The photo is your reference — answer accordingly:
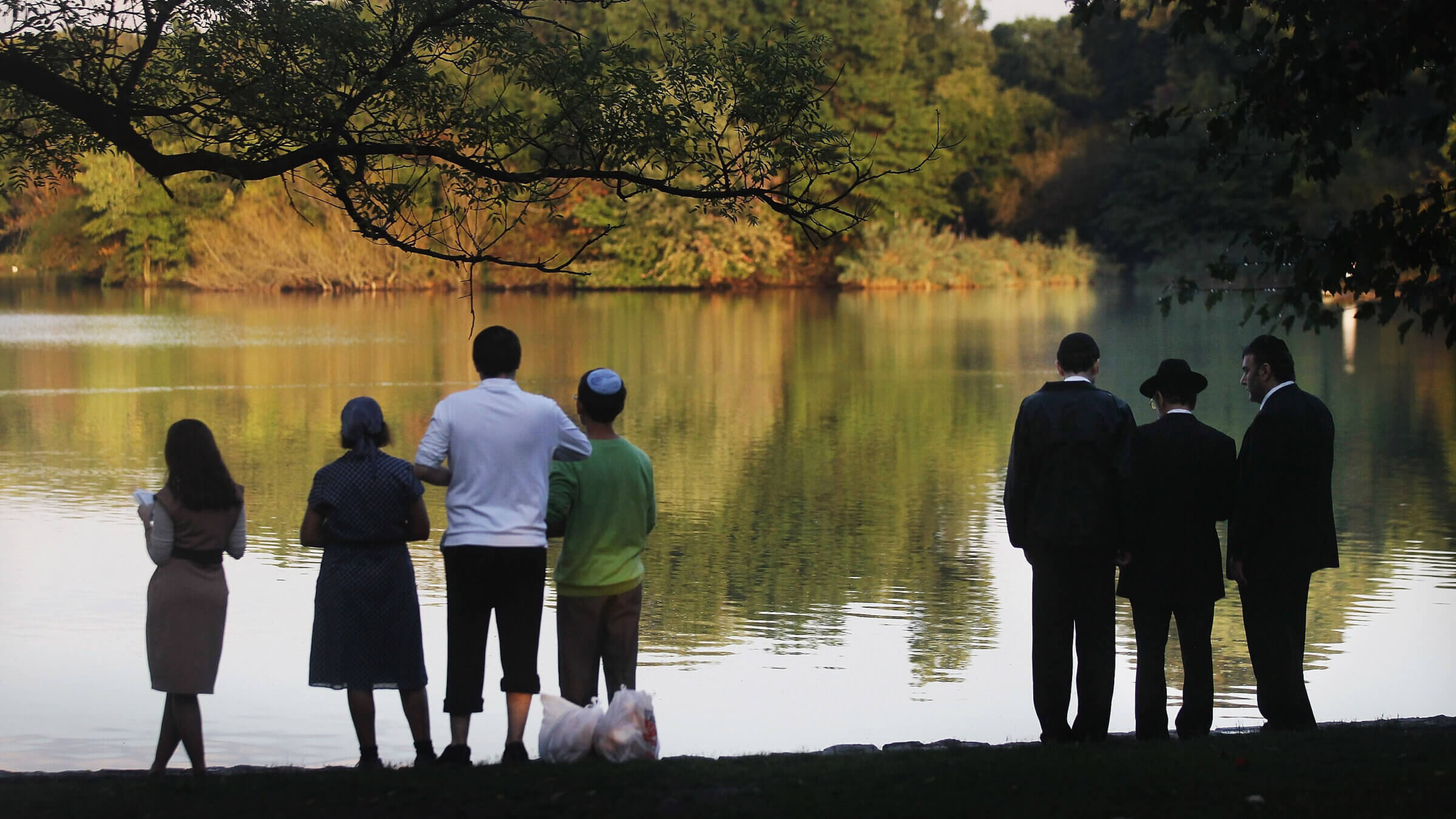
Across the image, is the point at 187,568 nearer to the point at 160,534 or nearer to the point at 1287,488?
the point at 160,534

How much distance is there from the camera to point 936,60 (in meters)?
68.7

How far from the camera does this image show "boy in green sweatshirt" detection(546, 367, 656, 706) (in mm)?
5367

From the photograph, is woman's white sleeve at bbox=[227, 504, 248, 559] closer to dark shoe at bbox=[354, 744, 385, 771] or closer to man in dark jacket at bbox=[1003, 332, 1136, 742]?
dark shoe at bbox=[354, 744, 385, 771]

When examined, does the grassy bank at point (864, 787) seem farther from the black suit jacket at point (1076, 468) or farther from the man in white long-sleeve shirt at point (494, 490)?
the black suit jacket at point (1076, 468)

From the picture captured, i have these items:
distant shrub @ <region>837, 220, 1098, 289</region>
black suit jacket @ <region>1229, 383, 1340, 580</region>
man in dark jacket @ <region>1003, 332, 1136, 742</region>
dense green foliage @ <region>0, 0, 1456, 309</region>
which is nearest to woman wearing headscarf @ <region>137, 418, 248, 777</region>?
man in dark jacket @ <region>1003, 332, 1136, 742</region>

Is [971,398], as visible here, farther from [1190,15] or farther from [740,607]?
[1190,15]

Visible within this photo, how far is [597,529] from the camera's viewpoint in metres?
5.39

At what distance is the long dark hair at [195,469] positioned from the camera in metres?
5.17

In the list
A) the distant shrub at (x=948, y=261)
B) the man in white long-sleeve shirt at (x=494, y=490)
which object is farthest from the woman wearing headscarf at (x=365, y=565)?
the distant shrub at (x=948, y=261)

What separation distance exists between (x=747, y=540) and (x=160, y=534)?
6.84 metres

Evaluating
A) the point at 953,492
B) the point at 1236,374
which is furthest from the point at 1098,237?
the point at 953,492

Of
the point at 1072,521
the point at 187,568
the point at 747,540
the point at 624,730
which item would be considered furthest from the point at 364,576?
the point at 747,540

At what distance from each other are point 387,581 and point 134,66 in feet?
11.3

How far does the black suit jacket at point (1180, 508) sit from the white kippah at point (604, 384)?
187 centimetres
